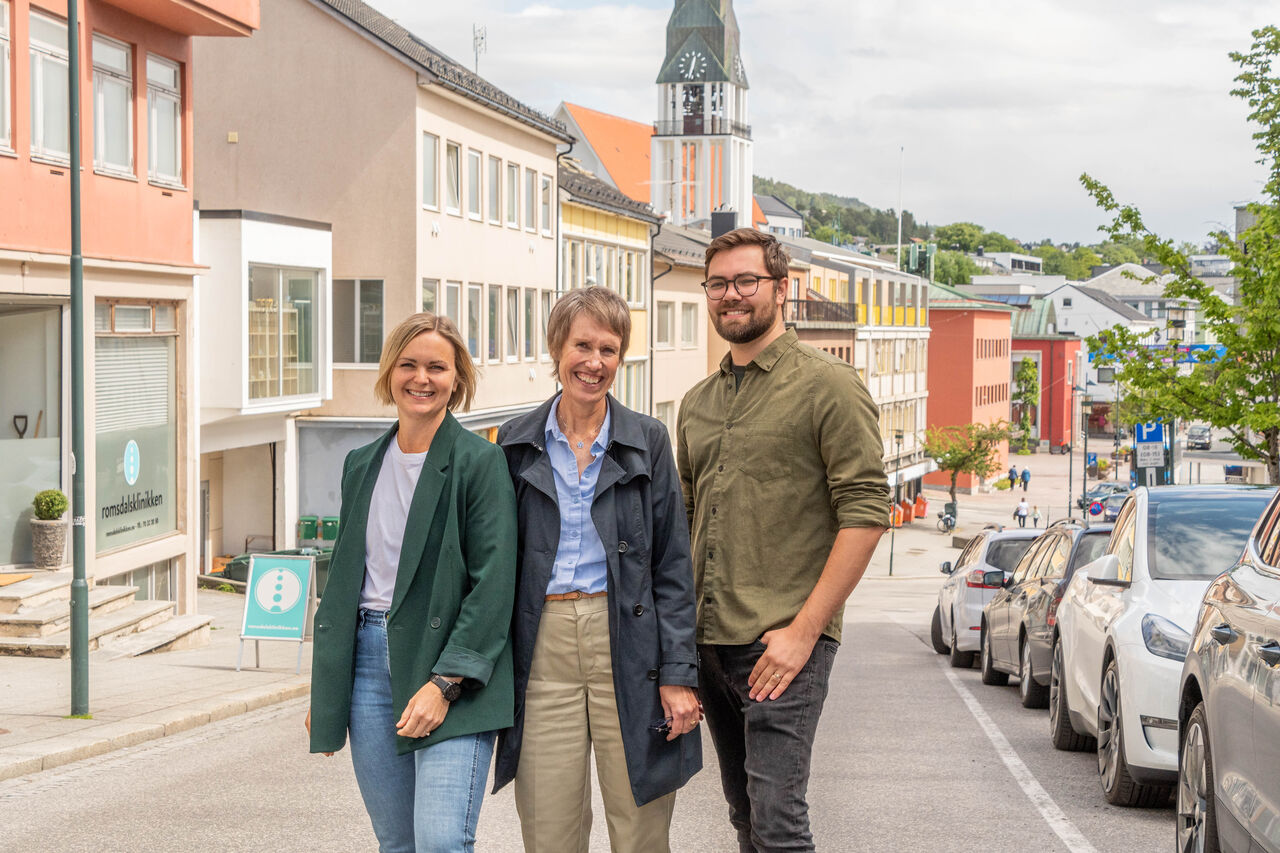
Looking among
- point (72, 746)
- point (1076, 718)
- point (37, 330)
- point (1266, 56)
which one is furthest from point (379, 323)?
point (1076, 718)

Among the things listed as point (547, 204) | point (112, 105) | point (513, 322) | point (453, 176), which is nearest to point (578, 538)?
point (112, 105)

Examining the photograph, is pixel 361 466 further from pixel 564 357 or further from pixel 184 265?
pixel 184 265

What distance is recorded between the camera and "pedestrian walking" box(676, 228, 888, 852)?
4258mm

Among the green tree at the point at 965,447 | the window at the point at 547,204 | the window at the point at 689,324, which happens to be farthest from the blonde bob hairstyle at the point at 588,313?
the green tree at the point at 965,447

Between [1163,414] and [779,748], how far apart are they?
21726 millimetres

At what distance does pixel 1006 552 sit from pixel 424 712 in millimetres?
15868

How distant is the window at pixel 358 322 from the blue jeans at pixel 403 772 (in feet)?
92.7

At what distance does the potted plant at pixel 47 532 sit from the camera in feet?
58.7

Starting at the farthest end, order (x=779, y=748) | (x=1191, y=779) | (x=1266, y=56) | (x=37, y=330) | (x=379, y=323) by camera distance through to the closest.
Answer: (x=379, y=323), (x=1266, y=56), (x=37, y=330), (x=1191, y=779), (x=779, y=748)

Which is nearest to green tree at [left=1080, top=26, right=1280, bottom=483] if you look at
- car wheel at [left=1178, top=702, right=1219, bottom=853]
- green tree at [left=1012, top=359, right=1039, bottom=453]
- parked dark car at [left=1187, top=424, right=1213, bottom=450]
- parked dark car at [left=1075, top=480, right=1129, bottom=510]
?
car wheel at [left=1178, top=702, right=1219, bottom=853]

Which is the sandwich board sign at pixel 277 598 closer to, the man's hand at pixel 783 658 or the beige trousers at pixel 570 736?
the beige trousers at pixel 570 736

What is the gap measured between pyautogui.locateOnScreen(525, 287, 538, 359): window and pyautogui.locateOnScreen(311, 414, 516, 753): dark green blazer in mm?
34366

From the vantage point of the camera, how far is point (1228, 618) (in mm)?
5305

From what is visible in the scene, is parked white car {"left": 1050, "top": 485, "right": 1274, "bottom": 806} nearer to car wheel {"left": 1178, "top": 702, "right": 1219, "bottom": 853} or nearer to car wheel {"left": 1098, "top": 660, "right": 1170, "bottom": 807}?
car wheel {"left": 1098, "top": 660, "right": 1170, "bottom": 807}
